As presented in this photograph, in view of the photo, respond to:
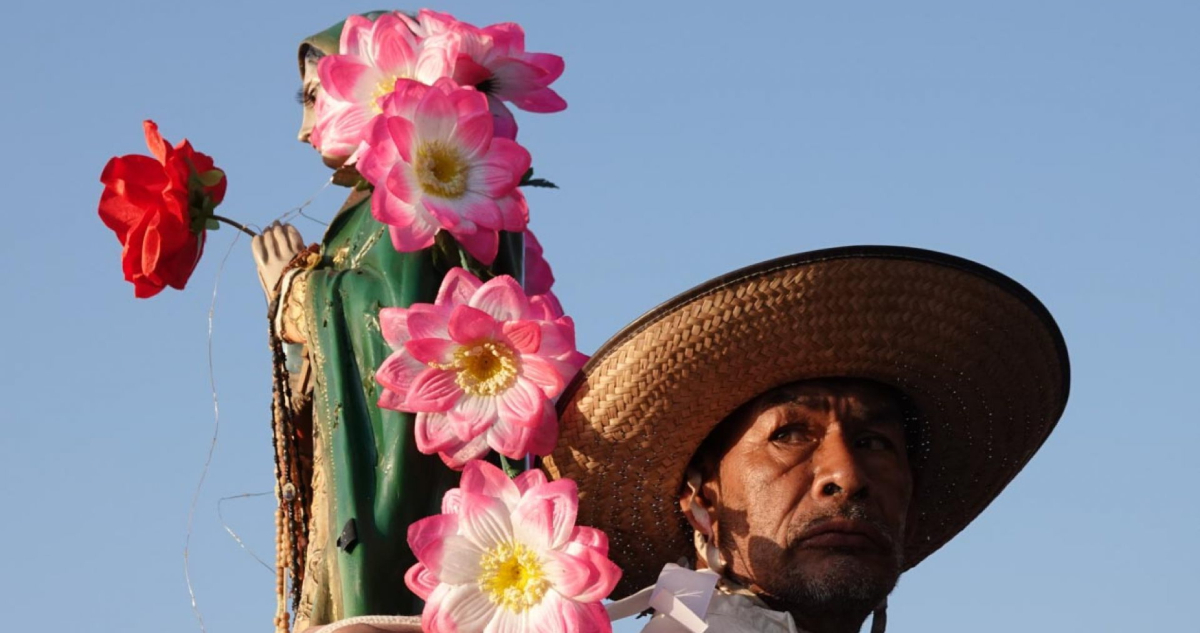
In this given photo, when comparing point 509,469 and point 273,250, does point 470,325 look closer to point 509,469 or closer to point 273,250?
point 509,469

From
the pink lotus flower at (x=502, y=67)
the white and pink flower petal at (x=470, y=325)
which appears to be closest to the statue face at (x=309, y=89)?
the pink lotus flower at (x=502, y=67)

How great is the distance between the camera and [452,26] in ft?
18.1

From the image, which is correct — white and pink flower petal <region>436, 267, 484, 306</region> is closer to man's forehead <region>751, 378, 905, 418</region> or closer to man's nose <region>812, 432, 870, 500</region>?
man's forehead <region>751, 378, 905, 418</region>

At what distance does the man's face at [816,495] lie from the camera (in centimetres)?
514

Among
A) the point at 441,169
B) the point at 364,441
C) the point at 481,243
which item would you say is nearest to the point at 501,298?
the point at 481,243

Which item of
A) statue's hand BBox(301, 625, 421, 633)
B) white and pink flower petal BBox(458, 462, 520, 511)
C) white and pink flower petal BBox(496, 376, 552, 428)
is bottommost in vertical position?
statue's hand BBox(301, 625, 421, 633)

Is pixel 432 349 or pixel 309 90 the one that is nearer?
pixel 432 349

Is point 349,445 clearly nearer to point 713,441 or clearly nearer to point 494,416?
point 494,416

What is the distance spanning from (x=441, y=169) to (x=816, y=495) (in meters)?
1.14

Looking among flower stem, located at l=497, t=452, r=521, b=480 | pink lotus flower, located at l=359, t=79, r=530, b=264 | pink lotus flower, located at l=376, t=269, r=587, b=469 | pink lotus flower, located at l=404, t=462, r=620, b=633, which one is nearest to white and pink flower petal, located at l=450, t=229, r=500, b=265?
pink lotus flower, located at l=359, t=79, r=530, b=264

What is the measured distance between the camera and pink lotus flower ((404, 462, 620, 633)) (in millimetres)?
4602

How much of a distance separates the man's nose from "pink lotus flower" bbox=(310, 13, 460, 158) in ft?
4.13

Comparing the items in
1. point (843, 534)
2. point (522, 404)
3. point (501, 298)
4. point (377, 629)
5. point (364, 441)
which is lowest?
point (377, 629)

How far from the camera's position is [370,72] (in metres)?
5.41
